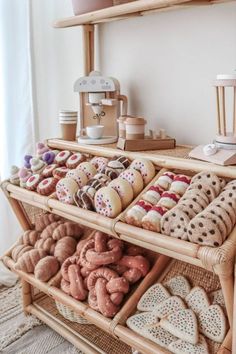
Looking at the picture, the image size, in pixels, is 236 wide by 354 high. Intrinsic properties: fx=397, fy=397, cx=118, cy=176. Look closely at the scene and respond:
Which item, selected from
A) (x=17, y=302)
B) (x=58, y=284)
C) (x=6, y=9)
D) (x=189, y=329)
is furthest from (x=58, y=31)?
(x=189, y=329)

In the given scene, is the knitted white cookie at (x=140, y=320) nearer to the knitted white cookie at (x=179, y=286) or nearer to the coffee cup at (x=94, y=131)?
the knitted white cookie at (x=179, y=286)

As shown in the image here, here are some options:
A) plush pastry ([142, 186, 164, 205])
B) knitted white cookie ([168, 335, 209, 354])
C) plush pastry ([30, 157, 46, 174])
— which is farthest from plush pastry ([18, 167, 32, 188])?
knitted white cookie ([168, 335, 209, 354])

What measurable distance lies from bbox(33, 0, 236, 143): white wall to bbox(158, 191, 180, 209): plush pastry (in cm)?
39

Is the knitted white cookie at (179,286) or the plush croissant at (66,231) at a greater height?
the plush croissant at (66,231)

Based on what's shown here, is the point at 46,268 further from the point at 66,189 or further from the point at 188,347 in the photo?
the point at 188,347

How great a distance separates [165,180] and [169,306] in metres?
0.39

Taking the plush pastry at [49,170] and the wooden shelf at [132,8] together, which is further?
the plush pastry at [49,170]

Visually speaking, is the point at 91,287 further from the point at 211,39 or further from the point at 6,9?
the point at 6,9

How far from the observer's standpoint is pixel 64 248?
4.99 ft

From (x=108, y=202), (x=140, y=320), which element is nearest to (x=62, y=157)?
(x=108, y=202)

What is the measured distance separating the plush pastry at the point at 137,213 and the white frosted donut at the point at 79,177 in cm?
26

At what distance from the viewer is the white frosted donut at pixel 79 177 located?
4.32 ft

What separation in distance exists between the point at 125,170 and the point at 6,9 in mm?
1029

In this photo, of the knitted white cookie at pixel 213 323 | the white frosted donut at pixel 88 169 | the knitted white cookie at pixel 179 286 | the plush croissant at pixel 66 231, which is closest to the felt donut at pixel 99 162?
the white frosted donut at pixel 88 169
